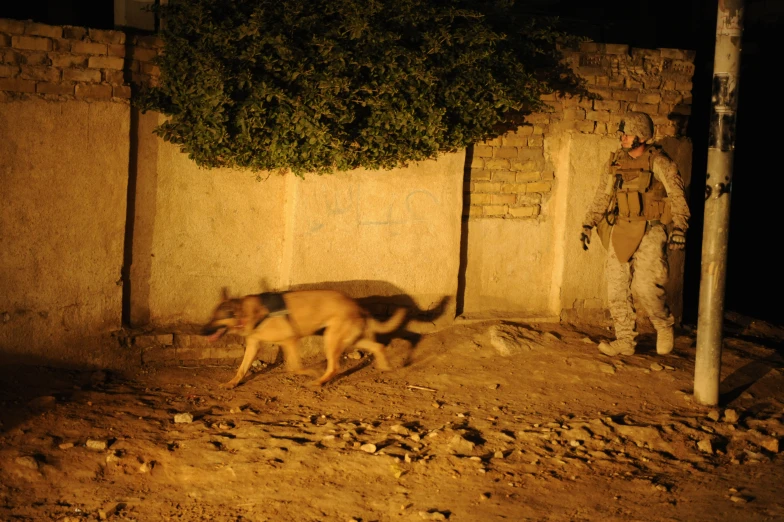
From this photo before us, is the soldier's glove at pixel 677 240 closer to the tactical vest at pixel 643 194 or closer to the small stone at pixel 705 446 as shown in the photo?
the tactical vest at pixel 643 194

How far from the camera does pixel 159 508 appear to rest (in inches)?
163

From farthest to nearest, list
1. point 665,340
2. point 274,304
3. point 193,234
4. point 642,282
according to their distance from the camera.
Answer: point 193,234 → point 665,340 → point 642,282 → point 274,304

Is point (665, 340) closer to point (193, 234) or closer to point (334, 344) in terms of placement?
point (334, 344)

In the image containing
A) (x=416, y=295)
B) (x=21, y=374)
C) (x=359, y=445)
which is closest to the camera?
(x=359, y=445)

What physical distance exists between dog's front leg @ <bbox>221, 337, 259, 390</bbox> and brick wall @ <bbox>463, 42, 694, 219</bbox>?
2.38m

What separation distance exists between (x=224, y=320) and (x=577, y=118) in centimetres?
372

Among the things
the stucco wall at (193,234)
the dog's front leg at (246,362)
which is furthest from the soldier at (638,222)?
the dog's front leg at (246,362)

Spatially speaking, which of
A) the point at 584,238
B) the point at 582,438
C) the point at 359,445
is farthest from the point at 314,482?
the point at 584,238

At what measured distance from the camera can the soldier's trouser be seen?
6285 mm

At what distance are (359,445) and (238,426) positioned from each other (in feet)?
2.94

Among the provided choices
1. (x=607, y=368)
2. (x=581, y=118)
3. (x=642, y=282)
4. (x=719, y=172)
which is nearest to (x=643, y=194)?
(x=642, y=282)

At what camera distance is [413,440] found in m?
4.96

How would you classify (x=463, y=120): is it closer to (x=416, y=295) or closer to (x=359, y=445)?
(x=416, y=295)

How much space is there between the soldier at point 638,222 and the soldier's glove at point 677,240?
0.01m
